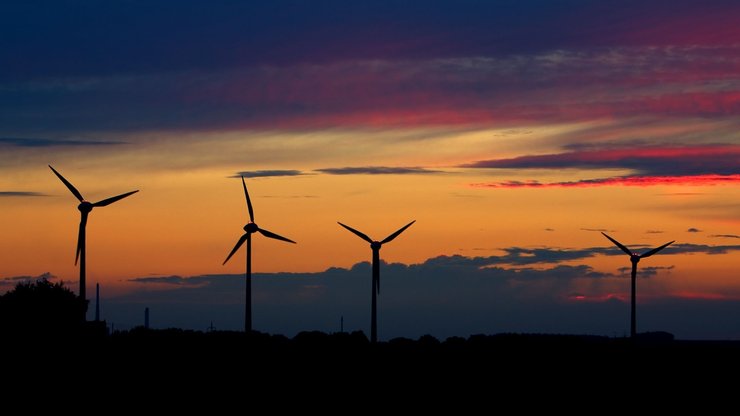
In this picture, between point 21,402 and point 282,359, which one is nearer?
point 21,402

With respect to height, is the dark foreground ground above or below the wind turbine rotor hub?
below

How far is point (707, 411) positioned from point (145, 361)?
8019 centimetres

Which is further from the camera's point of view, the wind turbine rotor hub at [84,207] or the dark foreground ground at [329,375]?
the wind turbine rotor hub at [84,207]

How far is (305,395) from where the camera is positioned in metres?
155

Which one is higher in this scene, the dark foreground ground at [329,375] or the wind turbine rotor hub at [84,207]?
the wind turbine rotor hub at [84,207]

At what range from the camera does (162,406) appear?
140375 mm

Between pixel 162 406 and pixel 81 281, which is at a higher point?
pixel 81 281

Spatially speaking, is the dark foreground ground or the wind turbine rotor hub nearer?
the dark foreground ground

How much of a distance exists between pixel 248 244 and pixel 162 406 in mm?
45248

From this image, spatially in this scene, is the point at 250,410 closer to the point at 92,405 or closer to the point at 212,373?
the point at 92,405

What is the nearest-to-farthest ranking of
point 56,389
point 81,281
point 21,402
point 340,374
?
point 21,402, point 56,389, point 81,281, point 340,374

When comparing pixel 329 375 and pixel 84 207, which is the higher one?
pixel 84 207

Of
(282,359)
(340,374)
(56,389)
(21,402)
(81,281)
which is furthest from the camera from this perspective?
(282,359)

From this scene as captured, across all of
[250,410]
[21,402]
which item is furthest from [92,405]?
[250,410]
